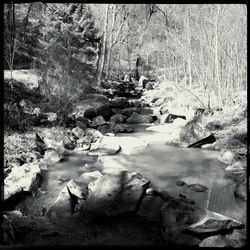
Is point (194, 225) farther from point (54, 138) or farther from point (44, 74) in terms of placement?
point (44, 74)

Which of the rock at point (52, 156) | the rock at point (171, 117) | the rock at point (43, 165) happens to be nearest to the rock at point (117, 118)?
the rock at point (171, 117)

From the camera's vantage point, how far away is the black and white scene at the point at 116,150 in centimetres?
406

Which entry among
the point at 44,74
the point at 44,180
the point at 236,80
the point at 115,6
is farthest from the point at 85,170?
the point at 115,6

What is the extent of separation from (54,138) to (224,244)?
629cm

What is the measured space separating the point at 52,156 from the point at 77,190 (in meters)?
2.63

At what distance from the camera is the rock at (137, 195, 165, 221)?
179 inches

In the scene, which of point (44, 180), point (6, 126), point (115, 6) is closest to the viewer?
point (44, 180)

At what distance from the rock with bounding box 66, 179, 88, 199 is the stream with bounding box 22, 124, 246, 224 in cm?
39

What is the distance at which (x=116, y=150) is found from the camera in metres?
8.36

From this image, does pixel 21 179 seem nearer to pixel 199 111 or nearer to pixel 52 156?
pixel 52 156

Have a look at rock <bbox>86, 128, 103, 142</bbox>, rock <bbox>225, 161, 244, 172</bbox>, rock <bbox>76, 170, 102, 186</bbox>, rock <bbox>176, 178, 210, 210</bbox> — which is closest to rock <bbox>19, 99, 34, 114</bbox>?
rock <bbox>86, 128, 103, 142</bbox>

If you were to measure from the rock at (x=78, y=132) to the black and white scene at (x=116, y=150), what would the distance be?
0.09 meters

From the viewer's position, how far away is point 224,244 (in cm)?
363

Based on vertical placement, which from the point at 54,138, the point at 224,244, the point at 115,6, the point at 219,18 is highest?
the point at 115,6
